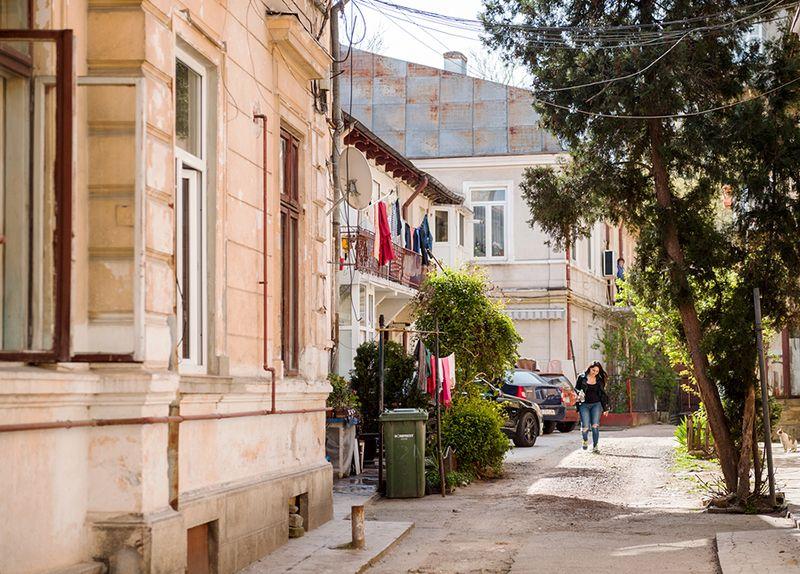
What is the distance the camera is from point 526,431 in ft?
88.6

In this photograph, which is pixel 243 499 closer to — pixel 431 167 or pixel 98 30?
pixel 98 30

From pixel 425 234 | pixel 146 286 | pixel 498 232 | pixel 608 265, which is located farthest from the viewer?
pixel 608 265

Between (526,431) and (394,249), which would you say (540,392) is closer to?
(526,431)

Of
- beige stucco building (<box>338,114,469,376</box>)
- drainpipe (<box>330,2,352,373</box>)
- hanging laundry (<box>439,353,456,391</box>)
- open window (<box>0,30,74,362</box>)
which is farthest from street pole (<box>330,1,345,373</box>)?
open window (<box>0,30,74,362</box>)

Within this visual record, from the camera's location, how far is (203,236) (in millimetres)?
9852

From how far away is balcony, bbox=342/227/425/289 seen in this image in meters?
25.7

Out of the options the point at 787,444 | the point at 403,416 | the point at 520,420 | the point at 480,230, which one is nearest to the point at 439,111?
the point at 480,230

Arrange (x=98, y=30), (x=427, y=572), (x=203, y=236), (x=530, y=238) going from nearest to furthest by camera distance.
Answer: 1. (x=98, y=30)
2. (x=203, y=236)
3. (x=427, y=572)
4. (x=530, y=238)

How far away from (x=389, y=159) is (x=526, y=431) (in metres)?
7.06

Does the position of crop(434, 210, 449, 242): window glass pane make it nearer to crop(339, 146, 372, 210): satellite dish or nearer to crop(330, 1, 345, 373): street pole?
crop(330, 1, 345, 373): street pole

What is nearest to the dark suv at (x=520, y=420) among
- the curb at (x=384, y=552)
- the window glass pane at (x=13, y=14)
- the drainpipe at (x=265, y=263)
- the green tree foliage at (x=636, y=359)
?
the green tree foliage at (x=636, y=359)

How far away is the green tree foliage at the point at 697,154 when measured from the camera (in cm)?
1538

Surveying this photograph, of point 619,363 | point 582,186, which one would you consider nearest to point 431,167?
point 619,363

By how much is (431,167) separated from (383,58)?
4.06m
